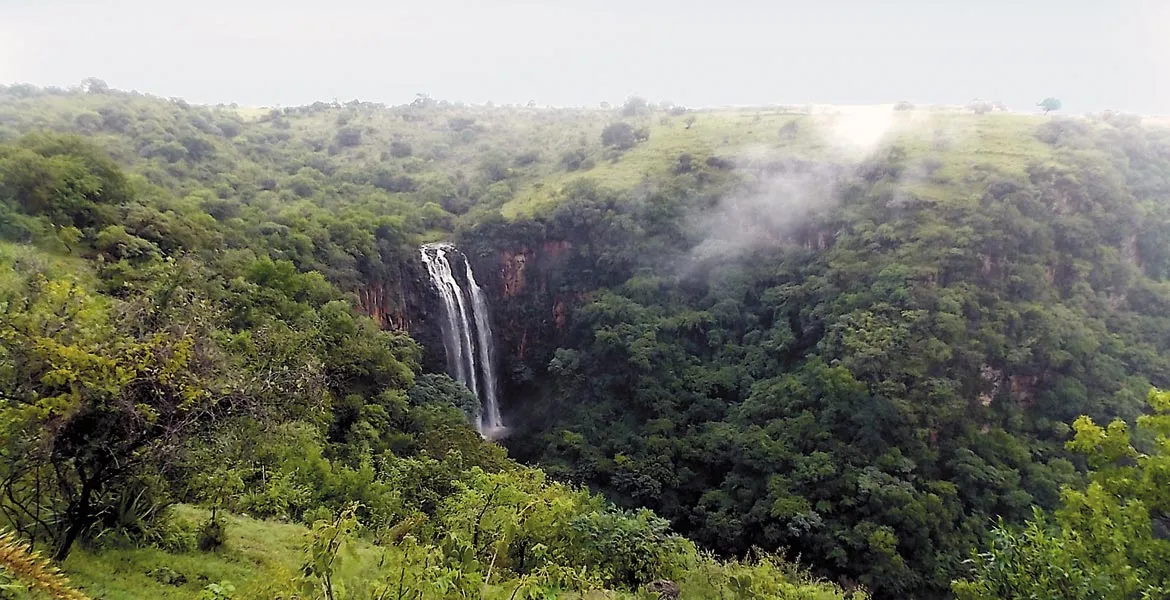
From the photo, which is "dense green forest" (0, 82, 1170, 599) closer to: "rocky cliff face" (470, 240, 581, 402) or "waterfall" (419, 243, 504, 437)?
"rocky cliff face" (470, 240, 581, 402)

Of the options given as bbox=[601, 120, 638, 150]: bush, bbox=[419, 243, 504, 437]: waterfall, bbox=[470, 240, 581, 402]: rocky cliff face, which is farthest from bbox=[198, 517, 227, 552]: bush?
bbox=[601, 120, 638, 150]: bush

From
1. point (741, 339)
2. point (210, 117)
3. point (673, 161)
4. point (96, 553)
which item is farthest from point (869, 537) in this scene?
point (210, 117)

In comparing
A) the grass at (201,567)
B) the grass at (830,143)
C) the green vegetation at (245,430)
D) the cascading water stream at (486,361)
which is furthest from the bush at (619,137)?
the grass at (201,567)

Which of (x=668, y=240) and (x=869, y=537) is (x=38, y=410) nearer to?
(x=869, y=537)

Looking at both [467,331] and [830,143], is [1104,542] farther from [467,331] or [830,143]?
[830,143]

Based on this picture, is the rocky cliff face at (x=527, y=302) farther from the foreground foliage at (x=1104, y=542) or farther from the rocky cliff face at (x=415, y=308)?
the foreground foliage at (x=1104, y=542)
